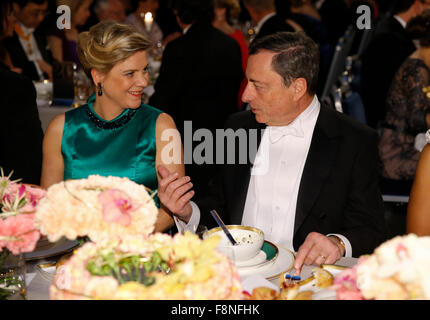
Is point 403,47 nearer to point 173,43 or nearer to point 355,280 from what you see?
point 173,43

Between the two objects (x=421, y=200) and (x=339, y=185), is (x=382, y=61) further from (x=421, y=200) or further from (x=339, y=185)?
(x=421, y=200)

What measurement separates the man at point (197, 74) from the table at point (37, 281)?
2.61 m

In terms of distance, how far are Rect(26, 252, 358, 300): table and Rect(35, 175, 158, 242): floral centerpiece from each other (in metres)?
0.28

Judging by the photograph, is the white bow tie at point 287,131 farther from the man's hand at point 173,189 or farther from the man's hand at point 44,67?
the man's hand at point 44,67

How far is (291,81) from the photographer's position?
7.59ft

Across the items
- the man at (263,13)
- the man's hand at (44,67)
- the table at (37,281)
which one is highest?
the man at (263,13)

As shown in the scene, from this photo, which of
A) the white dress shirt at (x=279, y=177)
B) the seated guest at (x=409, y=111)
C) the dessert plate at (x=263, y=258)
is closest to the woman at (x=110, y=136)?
the white dress shirt at (x=279, y=177)

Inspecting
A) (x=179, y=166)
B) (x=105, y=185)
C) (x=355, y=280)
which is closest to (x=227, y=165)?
(x=179, y=166)

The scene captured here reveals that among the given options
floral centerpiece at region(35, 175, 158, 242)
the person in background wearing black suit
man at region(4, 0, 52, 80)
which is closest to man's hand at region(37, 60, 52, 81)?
man at region(4, 0, 52, 80)

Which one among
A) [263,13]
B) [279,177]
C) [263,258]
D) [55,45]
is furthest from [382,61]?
[55,45]

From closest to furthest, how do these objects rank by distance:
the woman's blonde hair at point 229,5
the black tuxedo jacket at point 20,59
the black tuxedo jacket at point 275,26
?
the black tuxedo jacket at point 275,26 < the black tuxedo jacket at point 20,59 < the woman's blonde hair at point 229,5

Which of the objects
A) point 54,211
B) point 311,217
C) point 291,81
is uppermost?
point 291,81

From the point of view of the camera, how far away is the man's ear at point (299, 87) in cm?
231

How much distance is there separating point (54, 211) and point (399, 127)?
3.16 m
